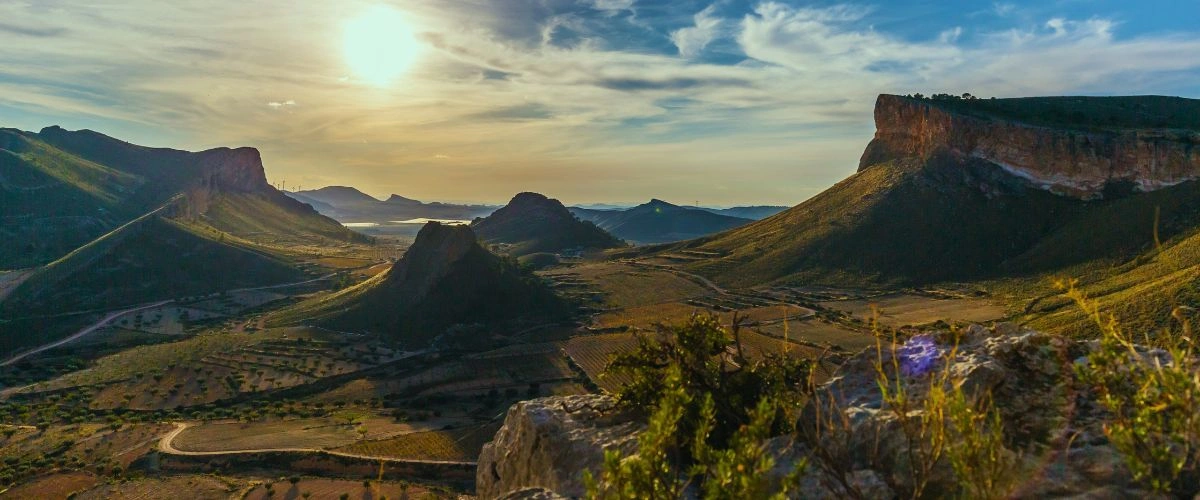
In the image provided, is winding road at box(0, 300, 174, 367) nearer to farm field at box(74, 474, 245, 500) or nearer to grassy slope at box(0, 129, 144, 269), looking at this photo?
farm field at box(74, 474, 245, 500)

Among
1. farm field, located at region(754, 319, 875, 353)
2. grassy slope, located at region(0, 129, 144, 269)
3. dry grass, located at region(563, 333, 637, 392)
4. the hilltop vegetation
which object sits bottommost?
dry grass, located at region(563, 333, 637, 392)

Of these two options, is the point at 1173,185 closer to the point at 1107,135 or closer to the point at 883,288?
the point at 1107,135

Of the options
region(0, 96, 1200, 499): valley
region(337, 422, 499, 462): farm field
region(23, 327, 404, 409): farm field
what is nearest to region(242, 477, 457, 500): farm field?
region(0, 96, 1200, 499): valley

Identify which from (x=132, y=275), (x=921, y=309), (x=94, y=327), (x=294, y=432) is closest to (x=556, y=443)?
(x=294, y=432)

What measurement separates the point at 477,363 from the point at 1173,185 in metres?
117

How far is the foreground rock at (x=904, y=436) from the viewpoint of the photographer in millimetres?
7926

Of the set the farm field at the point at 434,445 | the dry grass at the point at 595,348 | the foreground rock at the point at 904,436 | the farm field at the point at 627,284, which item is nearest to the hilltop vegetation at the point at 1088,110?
the farm field at the point at 627,284

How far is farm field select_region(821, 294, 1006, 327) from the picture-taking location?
79.3 m

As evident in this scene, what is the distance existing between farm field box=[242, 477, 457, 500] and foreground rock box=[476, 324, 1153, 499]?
28.1 m

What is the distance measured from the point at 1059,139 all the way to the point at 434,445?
124826 mm

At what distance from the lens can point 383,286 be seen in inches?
3996

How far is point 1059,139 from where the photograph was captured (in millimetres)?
111875

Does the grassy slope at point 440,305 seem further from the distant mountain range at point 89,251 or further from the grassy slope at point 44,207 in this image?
the grassy slope at point 44,207

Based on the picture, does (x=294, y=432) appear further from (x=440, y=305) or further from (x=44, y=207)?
(x=44, y=207)
